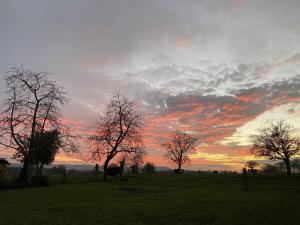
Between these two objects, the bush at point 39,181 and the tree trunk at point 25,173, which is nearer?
the bush at point 39,181

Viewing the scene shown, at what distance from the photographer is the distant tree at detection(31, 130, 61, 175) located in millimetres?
41516

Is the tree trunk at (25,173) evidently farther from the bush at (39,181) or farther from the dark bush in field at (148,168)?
the dark bush in field at (148,168)

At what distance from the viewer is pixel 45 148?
5231 centimetres

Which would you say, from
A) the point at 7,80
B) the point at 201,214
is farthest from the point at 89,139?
the point at 201,214

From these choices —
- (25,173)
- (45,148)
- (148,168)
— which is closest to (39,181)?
(25,173)

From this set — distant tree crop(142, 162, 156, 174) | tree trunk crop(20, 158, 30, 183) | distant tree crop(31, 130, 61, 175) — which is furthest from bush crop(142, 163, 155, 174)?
tree trunk crop(20, 158, 30, 183)

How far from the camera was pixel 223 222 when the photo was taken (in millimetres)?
13391

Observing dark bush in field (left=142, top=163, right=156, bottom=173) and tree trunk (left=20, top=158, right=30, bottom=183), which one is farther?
dark bush in field (left=142, top=163, right=156, bottom=173)

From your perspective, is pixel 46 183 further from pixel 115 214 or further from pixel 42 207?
pixel 115 214

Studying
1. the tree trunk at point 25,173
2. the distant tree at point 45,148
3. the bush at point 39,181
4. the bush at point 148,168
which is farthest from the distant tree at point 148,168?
the bush at point 39,181

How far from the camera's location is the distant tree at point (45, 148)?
41.5 meters

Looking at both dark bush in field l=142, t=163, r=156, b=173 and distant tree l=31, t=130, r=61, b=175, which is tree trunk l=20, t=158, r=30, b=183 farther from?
dark bush in field l=142, t=163, r=156, b=173

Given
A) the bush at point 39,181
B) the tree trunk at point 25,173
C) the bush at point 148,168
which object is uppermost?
the bush at point 148,168

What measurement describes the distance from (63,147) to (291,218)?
3243 centimetres
